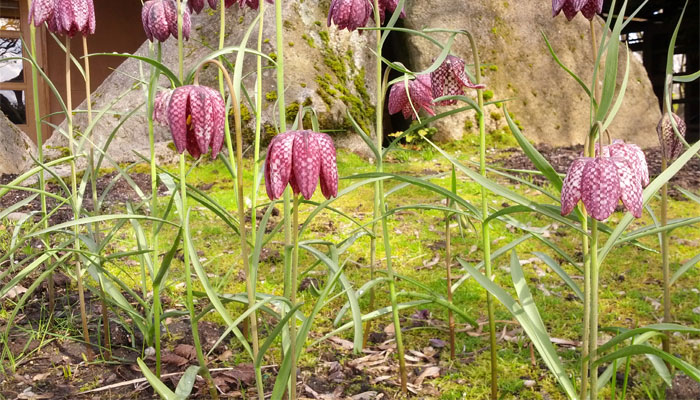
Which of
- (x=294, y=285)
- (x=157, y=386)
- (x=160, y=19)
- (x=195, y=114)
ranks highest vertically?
(x=160, y=19)

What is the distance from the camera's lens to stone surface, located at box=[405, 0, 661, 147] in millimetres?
4238

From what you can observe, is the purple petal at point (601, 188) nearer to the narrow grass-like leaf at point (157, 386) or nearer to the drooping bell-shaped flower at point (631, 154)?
the drooping bell-shaped flower at point (631, 154)

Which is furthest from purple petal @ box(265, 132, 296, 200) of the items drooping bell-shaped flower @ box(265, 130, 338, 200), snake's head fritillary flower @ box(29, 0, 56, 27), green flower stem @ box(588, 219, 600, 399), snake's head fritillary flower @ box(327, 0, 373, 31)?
snake's head fritillary flower @ box(29, 0, 56, 27)

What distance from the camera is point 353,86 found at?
374 centimetres

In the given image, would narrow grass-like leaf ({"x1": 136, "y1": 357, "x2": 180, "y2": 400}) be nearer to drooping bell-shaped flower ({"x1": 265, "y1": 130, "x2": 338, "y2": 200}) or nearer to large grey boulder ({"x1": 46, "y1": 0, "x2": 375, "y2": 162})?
drooping bell-shaped flower ({"x1": 265, "y1": 130, "x2": 338, "y2": 200})

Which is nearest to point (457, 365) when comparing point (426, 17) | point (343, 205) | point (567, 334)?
point (567, 334)

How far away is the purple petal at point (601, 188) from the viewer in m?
0.82

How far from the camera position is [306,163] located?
87 cm

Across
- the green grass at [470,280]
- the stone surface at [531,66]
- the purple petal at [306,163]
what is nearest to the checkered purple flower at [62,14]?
the green grass at [470,280]

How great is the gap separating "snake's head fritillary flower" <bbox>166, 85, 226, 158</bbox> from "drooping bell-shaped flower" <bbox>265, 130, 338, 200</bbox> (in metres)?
0.12

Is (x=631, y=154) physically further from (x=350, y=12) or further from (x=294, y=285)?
(x=350, y=12)

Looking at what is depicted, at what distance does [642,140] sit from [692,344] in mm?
3436

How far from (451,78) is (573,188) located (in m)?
0.53

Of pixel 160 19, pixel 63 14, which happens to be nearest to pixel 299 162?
pixel 160 19
